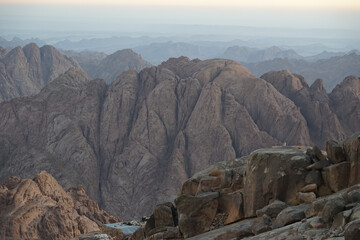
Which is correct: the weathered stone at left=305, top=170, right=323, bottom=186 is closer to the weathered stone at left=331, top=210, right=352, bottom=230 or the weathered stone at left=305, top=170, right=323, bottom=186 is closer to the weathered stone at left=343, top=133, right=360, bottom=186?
the weathered stone at left=343, top=133, right=360, bottom=186

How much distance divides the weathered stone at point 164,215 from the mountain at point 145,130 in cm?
6818

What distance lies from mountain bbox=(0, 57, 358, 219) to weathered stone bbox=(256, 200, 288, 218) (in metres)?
73.6

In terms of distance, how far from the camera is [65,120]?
110125 millimetres

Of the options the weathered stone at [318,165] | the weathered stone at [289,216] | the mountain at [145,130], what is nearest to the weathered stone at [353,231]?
the weathered stone at [289,216]

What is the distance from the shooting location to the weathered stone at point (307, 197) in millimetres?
20922

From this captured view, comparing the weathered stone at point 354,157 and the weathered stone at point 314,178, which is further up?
the weathered stone at point 354,157

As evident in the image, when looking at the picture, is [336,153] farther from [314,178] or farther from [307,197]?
[307,197]

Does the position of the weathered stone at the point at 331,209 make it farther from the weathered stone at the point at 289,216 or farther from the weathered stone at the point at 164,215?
the weathered stone at the point at 164,215

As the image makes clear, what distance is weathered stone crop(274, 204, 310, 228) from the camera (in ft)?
62.1

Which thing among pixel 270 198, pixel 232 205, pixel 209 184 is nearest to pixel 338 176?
pixel 270 198

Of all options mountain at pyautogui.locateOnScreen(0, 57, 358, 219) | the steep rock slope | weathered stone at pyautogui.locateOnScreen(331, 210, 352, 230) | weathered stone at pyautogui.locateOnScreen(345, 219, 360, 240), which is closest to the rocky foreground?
weathered stone at pyautogui.locateOnScreen(331, 210, 352, 230)

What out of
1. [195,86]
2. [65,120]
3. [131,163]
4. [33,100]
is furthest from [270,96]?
[33,100]

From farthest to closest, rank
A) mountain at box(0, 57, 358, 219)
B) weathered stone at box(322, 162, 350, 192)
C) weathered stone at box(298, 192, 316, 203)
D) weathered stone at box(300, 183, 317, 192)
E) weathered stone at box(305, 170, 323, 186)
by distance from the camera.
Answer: mountain at box(0, 57, 358, 219)
weathered stone at box(305, 170, 323, 186)
weathered stone at box(300, 183, 317, 192)
weathered stone at box(322, 162, 350, 192)
weathered stone at box(298, 192, 316, 203)

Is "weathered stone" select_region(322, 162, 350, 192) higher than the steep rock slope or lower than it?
higher
